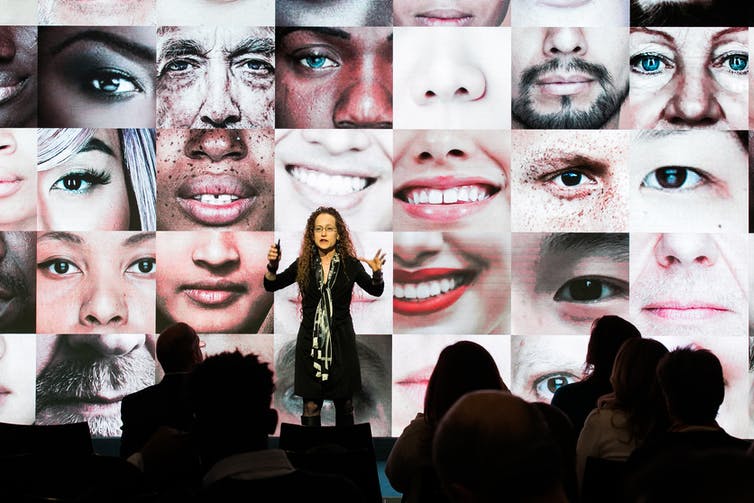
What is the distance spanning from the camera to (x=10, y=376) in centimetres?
597

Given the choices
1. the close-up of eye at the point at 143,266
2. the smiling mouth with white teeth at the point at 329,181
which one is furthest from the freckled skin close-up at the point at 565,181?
the close-up of eye at the point at 143,266

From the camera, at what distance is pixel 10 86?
5.98 metres

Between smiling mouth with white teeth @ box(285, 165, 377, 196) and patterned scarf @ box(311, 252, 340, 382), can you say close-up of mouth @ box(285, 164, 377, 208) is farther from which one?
patterned scarf @ box(311, 252, 340, 382)

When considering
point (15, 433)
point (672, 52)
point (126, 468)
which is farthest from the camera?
point (672, 52)

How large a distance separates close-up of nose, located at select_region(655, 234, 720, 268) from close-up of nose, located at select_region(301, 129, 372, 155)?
219 centimetres

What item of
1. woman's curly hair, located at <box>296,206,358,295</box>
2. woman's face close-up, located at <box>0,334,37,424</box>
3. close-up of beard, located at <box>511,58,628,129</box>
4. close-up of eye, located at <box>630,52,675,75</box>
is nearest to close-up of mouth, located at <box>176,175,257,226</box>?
woman's curly hair, located at <box>296,206,358,295</box>

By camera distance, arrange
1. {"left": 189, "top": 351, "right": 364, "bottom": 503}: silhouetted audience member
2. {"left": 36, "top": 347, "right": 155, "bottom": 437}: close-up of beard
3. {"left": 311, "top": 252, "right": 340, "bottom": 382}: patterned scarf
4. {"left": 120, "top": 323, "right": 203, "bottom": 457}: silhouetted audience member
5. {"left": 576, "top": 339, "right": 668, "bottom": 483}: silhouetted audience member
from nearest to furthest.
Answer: {"left": 189, "top": 351, "right": 364, "bottom": 503}: silhouetted audience member
{"left": 576, "top": 339, "right": 668, "bottom": 483}: silhouetted audience member
{"left": 120, "top": 323, "right": 203, "bottom": 457}: silhouetted audience member
{"left": 311, "top": 252, "right": 340, "bottom": 382}: patterned scarf
{"left": 36, "top": 347, "right": 155, "bottom": 437}: close-up of beard

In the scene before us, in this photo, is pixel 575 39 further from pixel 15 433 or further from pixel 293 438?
pixel 15 433

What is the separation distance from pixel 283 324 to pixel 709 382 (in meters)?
3.82

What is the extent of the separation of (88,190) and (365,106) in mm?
2028

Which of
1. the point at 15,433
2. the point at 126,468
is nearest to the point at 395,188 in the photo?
the point at 15,433

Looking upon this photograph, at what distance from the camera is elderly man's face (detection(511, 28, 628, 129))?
5.95m

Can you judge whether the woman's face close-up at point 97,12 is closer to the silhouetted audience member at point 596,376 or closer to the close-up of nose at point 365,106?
the close-up of nose at point 365,106

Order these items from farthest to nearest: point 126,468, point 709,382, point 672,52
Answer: point 672,52 < point 709,382 < point 126,468
